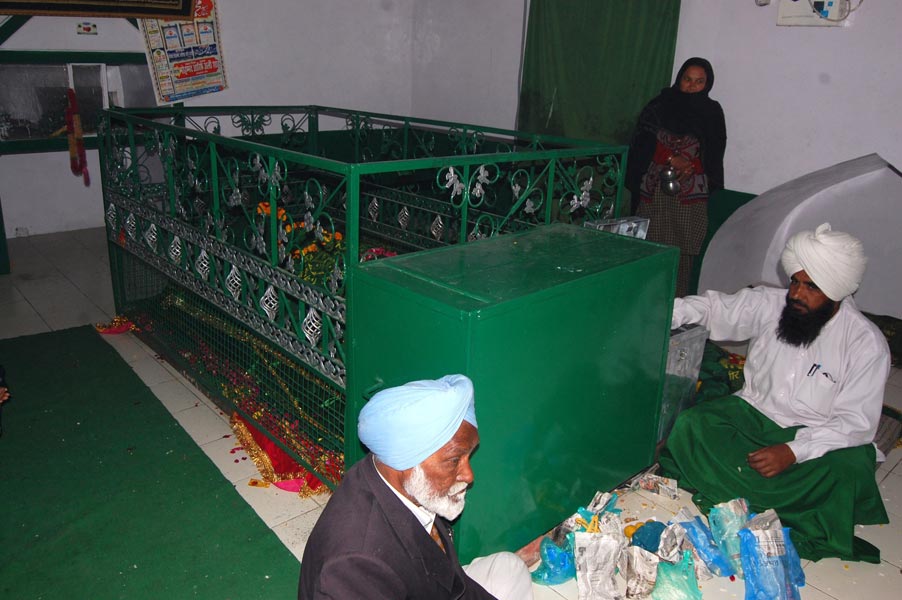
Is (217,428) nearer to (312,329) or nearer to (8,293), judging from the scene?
(312,329)

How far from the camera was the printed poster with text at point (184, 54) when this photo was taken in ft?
22.3

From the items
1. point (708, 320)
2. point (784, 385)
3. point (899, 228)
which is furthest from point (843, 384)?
point (899, 228)

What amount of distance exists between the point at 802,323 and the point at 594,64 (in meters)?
3.51

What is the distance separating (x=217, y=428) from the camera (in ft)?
11.9

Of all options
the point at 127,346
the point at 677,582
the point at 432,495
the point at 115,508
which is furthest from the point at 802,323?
the point at 127,346

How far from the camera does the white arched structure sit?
4.28m

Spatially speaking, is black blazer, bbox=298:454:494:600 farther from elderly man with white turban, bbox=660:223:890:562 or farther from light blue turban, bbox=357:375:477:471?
elderly man with white turban, bbox=660:223:890:562

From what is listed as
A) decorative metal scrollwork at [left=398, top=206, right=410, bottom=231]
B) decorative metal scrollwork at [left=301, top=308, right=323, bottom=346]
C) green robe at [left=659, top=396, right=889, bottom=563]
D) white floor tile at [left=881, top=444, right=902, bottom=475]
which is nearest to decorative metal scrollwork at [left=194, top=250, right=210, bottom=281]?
decorative metal scrollwork at [left=301, top=308, right=323, bottom=346]

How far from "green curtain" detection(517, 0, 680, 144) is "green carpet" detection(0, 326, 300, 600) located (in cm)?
405

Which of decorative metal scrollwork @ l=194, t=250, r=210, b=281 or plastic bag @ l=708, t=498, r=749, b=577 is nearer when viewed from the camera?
plastic bag @ l=708, t=498, r=749, b=577

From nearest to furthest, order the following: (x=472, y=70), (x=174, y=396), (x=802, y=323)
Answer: (x=802, y=323) < (x=174, y=396) < (x=472, y=70)

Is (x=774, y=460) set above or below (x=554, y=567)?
above

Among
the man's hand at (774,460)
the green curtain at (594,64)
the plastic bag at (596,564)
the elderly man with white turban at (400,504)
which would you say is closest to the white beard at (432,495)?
the elderly man with white turban at (400,504)

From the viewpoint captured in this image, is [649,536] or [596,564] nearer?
[596,564]
